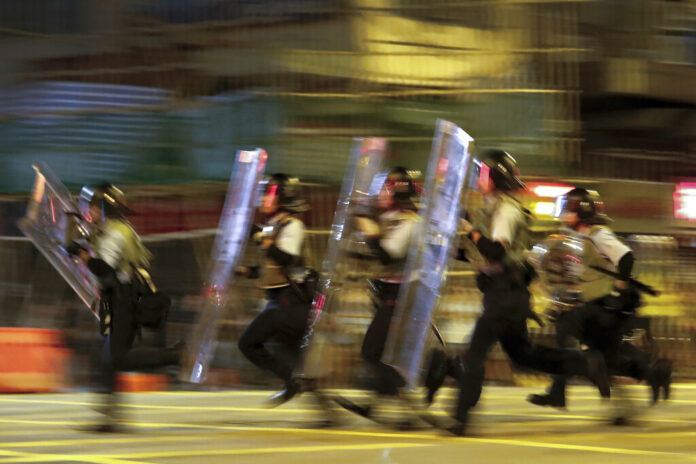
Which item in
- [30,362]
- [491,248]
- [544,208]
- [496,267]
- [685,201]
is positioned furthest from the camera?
[685,201]

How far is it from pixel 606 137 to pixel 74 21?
7361 millimetres

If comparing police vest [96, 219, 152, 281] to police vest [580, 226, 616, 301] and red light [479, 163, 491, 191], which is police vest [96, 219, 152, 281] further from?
police vest [580, 226, 616, 301]

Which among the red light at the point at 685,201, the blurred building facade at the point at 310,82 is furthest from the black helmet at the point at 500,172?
the red light at the point at 685,201

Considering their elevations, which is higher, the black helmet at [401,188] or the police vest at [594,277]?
the black helmet at [401,188]

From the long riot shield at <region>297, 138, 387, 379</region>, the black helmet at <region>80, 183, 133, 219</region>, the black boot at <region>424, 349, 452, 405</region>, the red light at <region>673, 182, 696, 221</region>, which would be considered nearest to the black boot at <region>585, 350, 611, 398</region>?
the black boot at <region>424, 349, 452, 405</region>

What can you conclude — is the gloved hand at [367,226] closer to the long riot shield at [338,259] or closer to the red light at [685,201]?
the long riot shield at [338,259]

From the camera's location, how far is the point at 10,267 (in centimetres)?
1495

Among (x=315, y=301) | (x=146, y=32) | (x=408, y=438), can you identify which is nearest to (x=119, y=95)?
(x=146, y=32)

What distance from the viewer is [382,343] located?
312 inches

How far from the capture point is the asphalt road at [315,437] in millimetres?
6672

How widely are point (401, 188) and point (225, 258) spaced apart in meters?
1.54

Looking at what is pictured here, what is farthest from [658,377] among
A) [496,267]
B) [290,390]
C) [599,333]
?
[290,390]

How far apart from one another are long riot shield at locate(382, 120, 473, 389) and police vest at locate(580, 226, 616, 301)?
1.26m

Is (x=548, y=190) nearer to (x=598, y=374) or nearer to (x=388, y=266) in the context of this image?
(x=598, y=374)
